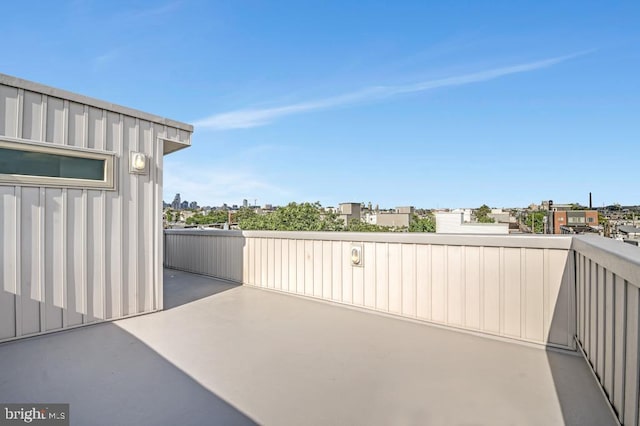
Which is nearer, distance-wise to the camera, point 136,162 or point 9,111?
point 9,111

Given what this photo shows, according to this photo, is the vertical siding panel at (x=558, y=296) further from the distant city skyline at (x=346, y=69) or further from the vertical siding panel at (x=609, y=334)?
the distant city skyline at (x=346, y=69)

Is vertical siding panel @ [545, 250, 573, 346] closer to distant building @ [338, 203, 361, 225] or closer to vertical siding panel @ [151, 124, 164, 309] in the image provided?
vertical siding panel @ [151, 124, 164, 309]

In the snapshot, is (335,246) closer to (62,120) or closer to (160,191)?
(160,191)

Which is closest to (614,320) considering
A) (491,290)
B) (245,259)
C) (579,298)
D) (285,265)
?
(579,298)

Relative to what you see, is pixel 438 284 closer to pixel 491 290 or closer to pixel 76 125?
pixel 491 290

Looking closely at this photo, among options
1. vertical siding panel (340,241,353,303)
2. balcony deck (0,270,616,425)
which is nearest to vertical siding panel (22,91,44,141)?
balcony deck (0,270,616,425)

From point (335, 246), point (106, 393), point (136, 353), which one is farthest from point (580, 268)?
point (136, 353)

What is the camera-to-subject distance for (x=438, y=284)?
286 centimetres

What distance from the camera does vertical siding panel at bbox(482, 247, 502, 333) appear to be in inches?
101

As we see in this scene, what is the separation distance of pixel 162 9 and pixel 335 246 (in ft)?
19.0

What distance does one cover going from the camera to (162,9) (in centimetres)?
570

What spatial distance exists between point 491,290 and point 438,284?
1.48ft

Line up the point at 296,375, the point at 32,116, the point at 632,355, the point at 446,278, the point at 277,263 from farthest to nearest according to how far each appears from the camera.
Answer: the point at 277,263, the point at 446,278, the point at 32,116, the point at 296,375, the point at 632,355

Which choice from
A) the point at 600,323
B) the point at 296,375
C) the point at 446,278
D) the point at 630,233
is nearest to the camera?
the point at 600,323
